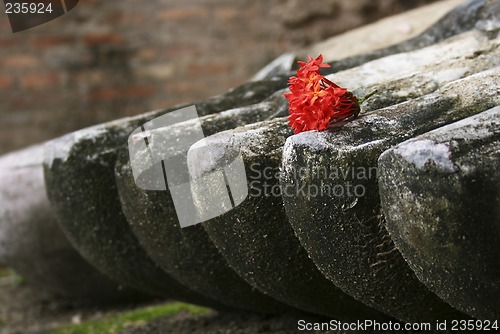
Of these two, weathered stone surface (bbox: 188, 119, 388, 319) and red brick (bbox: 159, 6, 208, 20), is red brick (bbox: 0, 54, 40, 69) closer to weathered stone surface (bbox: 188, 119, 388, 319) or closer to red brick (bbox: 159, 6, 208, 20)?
red brick (bbox: 159, 6, 208, 20)

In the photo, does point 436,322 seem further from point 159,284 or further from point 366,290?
point 159,284

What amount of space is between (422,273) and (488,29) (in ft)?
2.58

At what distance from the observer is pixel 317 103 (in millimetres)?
1134

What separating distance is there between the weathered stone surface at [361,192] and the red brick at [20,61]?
2974 mm

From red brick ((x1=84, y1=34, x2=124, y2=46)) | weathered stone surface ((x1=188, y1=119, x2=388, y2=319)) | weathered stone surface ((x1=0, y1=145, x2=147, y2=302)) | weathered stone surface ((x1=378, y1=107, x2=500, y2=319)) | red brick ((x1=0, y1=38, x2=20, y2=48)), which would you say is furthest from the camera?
red brick ((x1=84, y1=34, x2=124, y2=46))

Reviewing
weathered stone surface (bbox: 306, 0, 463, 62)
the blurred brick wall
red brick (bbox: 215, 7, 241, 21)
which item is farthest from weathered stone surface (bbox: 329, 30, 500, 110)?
red brick (bbox: 215, 7, 241, 21)

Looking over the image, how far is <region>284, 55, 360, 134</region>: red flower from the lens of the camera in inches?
44.4

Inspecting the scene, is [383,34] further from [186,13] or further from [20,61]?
[20,61]

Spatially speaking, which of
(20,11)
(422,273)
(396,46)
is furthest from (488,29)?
(20,11)

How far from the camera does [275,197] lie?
123 cm

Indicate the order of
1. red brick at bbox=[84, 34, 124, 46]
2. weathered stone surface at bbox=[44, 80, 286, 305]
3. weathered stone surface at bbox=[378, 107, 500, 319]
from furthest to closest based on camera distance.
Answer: red brick at bbox=[84, 34, 124, 46] → weathered stone surface at bbox=[44, 80, 286, 305] → weathered stone surface at bbox=[378, 107, 500, 319]

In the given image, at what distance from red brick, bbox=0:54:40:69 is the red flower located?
9.53 feet

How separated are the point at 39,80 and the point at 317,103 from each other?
300cm

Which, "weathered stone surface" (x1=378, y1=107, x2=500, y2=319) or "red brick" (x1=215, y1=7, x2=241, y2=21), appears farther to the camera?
"red brick" (x1=215, y1=7, x2=241, y2=21)
